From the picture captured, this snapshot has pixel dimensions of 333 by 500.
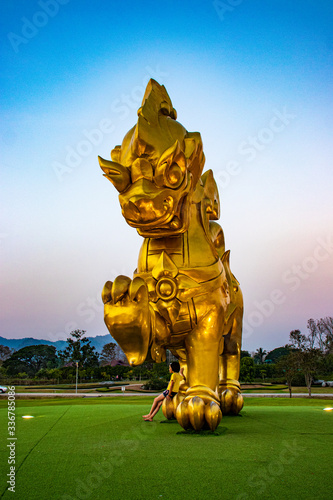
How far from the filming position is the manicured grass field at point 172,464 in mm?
2191

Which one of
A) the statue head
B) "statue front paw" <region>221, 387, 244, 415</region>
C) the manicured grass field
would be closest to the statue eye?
the statue head

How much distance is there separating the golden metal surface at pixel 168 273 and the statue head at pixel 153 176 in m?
0.01

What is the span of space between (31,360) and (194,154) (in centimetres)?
4557

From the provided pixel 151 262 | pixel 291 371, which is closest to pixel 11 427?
pixel 151 262

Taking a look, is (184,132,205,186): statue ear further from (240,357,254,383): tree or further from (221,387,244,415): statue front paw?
(240,357,254,383): tree

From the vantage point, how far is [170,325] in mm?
4180

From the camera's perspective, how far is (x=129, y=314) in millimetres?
3773

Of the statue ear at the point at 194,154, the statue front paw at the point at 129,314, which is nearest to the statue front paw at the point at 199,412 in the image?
the statue front paw at the point at 129,314

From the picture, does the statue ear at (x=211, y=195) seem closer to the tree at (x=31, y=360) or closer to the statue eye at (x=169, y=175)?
the statue eye at (x=169, y=175)

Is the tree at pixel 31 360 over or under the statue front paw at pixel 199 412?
under

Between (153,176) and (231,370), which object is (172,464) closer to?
(153,176)

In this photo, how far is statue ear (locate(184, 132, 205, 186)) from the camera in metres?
4.52

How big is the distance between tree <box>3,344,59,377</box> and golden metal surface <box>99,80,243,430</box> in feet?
131

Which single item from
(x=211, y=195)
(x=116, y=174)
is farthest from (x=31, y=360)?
(x=116, y=174)
